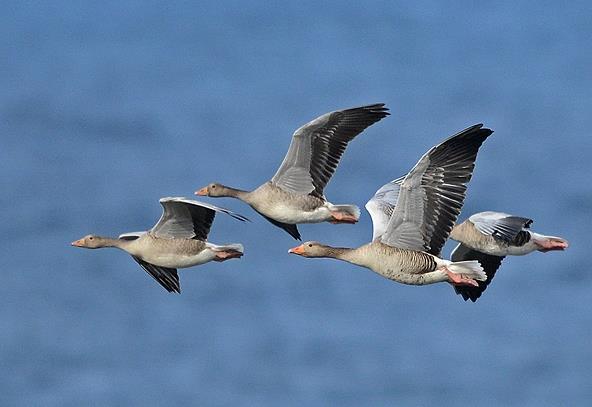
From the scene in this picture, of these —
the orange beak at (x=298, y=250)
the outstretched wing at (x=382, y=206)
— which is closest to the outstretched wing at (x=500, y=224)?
the outstretched wing at (x=382, y=206)

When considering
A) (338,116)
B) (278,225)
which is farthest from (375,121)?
(278,225)

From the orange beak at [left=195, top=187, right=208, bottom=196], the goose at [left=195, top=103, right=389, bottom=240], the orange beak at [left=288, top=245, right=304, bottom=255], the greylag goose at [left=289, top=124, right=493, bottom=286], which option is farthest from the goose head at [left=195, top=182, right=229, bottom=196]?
the greylag goose at [left=289, top=124, right=493, bottom=286]

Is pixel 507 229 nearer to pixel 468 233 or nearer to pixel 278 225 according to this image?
pixel 468 233

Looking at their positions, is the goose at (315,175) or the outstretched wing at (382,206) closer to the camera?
the outstretched wing at (382,206)

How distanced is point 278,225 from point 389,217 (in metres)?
2.34

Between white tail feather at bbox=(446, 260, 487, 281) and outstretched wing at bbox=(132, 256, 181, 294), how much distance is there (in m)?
5.03

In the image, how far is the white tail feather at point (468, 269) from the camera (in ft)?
75.4

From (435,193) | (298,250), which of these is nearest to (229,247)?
(298,250)

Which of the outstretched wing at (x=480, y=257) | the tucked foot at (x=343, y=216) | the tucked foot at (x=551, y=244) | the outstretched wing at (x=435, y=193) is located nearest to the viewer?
the outstretched wing at (x=435, y=193)

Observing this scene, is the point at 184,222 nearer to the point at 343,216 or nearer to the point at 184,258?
the point at 184,258

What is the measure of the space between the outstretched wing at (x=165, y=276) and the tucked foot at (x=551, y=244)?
5.69m

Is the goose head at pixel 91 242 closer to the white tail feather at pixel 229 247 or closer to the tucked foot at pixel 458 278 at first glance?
the white tail feather at pixel 229 247

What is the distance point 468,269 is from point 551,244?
177 inches

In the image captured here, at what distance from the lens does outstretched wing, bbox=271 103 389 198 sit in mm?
Result: 25672
